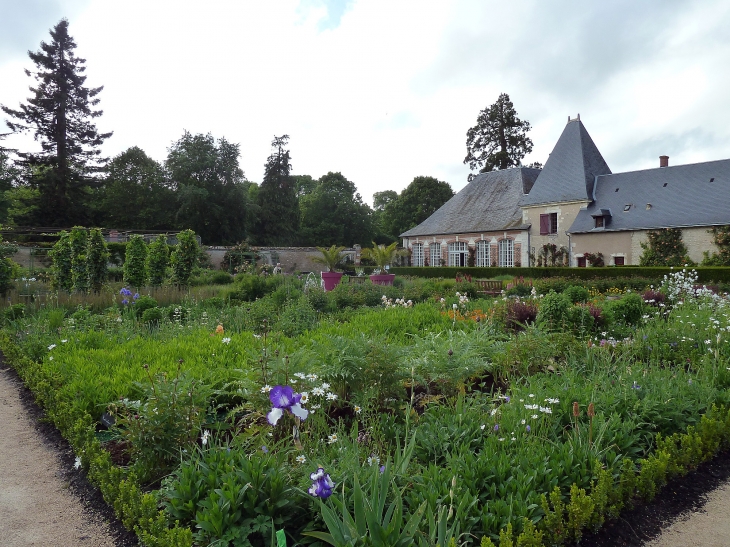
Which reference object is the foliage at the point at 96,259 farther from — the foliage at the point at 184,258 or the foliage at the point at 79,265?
the foliage at the point at 184,258

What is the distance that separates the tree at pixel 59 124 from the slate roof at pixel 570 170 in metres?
26.5

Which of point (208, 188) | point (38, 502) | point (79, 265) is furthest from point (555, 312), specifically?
point (208, 188)

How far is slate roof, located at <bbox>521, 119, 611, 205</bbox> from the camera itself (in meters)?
25.7

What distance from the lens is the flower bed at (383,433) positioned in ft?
6.15

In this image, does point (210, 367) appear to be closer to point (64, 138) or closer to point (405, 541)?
point (405, 541)

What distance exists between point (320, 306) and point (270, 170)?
3270 centimetres

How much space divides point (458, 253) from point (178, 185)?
65.4 feet

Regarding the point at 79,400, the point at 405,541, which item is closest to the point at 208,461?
the point at 405,541

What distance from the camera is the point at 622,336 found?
5660 mm

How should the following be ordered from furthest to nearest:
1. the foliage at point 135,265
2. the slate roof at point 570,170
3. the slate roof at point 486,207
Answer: the slate roof at point 486,207
the slate roof at point 570,170
the foliage at point 135,265

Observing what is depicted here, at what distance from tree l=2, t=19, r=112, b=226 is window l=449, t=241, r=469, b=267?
22.6m

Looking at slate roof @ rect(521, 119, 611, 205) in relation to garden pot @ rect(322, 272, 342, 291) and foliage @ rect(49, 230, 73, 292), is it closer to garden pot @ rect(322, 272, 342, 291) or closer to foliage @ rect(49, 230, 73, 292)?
garden pot @ rect(322, 272, 342, 291)

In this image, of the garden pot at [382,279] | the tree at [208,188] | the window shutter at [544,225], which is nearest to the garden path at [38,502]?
the garden pot at [382,279]

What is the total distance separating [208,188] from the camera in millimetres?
33688
